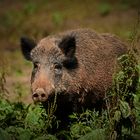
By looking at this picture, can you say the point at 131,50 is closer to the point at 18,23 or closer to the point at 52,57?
the point at 52,57

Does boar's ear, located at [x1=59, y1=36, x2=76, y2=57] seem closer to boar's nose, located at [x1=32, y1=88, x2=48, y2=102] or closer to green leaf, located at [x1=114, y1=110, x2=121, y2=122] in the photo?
boar's nose, located at [x1=32, y1=88, x2=48, y2=102]

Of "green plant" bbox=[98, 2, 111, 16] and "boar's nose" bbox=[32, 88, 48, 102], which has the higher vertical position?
"green plant" bbox=[98, 2, 111, 16]

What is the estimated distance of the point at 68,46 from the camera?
8.47 meters

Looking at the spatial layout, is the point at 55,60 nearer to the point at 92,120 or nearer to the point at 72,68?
the point at 72,68

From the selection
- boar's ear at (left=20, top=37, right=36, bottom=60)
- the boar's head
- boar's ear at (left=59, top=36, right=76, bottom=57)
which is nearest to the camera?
the boar's head

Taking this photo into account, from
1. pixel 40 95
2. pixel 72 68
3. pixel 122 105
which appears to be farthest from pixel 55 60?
pixel 122 105

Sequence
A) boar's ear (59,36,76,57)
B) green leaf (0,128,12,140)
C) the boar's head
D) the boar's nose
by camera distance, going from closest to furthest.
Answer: green leaf (0,128,12,140) → the boar's nose → the boar's head → boar's ear (59,36,76,57)

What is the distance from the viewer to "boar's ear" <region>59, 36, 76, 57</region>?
8.46 metres

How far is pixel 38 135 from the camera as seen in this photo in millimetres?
7195

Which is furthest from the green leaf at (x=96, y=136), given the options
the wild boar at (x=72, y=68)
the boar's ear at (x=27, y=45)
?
the boar's ear at (x=27, y=45)

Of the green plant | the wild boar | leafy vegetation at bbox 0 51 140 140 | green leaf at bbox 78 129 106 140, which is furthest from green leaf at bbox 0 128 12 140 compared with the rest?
the green plant

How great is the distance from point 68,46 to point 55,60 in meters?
0.27

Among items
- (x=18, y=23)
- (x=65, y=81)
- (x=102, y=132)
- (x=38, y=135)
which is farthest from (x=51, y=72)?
(x=18, y=23)

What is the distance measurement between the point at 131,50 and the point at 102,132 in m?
0.92
